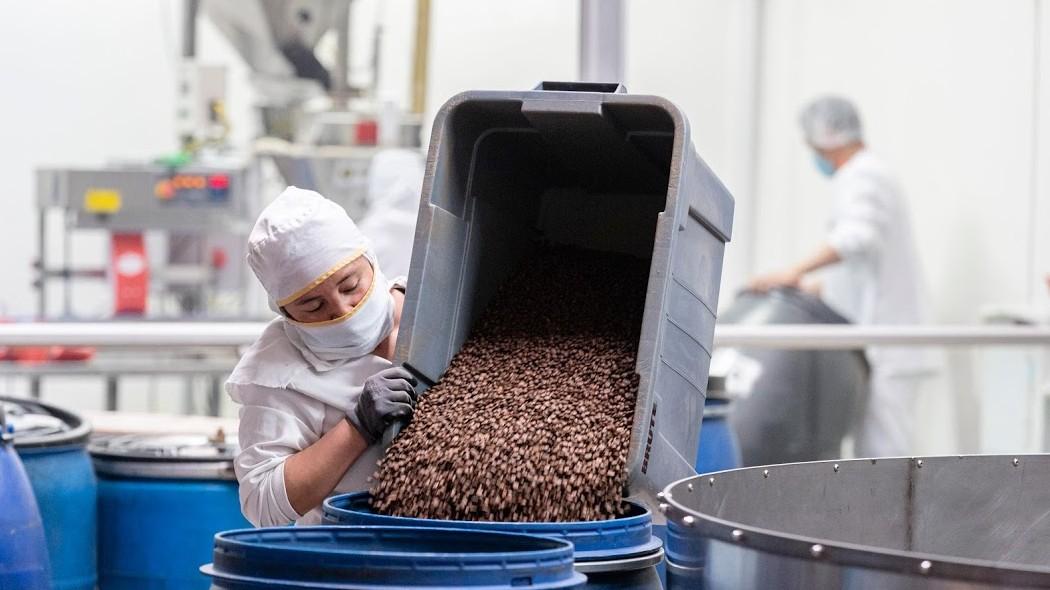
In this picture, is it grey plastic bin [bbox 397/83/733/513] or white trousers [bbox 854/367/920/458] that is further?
white trousers [bbox 854/367/920/458]

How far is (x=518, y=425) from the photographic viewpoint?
1.38 m

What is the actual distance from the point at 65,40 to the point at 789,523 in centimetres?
602

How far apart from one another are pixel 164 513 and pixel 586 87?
103cm

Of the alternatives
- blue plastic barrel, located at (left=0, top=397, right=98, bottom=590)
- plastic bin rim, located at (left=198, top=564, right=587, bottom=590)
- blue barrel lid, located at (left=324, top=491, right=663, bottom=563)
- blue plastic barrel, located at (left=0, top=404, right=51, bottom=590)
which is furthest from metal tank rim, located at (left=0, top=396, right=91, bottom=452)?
plastic bin rim, located at (left=198, top=564, right=587, bottom=590)

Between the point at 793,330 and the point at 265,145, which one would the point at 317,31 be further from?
the point at 793,330

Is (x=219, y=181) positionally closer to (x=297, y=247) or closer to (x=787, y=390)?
(x=787, y=390)

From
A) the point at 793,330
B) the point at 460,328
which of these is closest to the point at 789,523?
the point at 460,328

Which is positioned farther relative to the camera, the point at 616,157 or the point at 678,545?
the point at 616,157

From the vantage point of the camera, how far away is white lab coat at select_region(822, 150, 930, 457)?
4.36 meters

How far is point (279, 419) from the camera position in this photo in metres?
1.45

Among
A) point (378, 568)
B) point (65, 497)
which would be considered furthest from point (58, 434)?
point (378, 568)

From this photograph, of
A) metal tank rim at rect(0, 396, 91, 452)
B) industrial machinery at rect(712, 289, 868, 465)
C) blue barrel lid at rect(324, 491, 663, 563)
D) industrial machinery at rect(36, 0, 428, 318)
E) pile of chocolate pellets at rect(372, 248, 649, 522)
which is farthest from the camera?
industrial machinery at rect(36, 0, 428, 318)

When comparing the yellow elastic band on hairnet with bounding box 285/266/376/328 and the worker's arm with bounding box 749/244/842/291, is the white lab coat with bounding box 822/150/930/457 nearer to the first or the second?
the worker's arm with bounding box 749/244/842/291

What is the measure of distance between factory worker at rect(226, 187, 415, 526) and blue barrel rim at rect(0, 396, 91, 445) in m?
0.71
